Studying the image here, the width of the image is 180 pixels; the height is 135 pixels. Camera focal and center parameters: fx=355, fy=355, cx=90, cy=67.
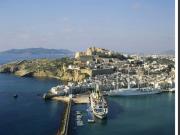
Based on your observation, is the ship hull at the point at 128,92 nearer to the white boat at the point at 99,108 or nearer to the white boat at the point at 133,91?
the white boat at the point at 133,91

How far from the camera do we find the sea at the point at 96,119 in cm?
565

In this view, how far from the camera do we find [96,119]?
263 inches

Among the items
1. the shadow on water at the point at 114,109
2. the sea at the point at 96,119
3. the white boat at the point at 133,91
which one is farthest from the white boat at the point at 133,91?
the shadow on water at the point at 114,109

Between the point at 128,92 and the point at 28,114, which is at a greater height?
the point at 128,92

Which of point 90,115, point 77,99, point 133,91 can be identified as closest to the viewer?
point 90,115

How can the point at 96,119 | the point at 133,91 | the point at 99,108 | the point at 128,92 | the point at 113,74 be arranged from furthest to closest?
the point at 113,74
the point at 133,91
the point at 128,92
the point at 99,108
the point at 96,119

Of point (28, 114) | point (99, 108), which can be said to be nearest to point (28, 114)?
point (28, 114)

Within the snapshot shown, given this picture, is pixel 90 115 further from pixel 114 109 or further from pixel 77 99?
pixel 77 99

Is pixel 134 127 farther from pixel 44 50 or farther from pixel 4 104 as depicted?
pixel 44 50

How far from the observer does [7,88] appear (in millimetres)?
12109

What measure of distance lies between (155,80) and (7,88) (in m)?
5.11

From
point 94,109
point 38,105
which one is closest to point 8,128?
point 94,109

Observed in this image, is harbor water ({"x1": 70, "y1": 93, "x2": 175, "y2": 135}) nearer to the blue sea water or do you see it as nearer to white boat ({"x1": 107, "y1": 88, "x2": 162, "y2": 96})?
the blue sea water

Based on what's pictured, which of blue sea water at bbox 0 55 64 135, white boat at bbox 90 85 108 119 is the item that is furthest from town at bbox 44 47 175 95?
white boat at bbox 90 85 108 119
